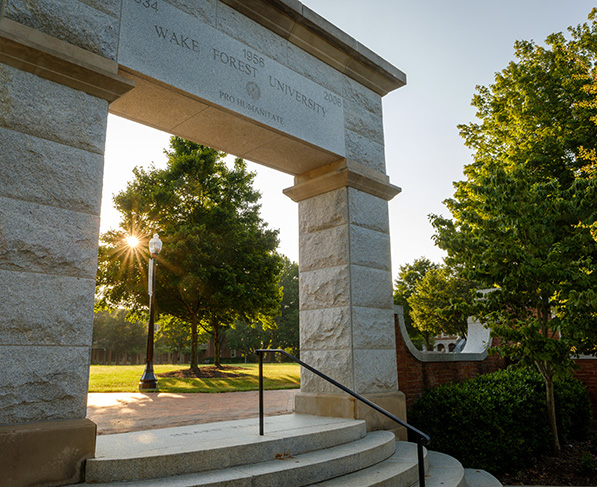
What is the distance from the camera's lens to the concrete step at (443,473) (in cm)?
511

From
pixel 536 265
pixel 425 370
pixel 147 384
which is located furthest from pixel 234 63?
pixel 147 384

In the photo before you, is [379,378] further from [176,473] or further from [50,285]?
[50,285]

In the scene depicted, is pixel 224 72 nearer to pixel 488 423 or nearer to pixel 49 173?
pixel 49 173

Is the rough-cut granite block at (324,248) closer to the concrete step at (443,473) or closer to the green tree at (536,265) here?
the green tree at (536,265)

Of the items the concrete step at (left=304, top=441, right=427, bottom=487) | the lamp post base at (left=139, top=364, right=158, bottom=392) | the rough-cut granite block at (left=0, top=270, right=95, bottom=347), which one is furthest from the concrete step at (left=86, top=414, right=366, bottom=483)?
the lamp post base at (left=139, top=364, right=158, bottom=392)

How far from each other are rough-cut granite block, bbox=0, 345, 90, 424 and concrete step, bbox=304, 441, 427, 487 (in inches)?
90.1

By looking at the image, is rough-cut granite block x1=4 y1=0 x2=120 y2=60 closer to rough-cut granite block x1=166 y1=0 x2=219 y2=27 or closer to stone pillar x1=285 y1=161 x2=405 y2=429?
rough-cut granite block x1=166 y1=0 x2=219 y2=27

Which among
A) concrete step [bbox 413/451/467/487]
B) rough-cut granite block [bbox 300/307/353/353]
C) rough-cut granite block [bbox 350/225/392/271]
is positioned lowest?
concrete step [bbox 413/451/467/487]

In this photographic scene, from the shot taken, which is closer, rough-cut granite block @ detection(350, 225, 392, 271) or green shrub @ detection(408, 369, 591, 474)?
rough-cut granite block @ detection(350, 225, 392, 271)

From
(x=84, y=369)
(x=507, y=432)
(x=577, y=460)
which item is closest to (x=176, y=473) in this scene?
(x=84, y=369)

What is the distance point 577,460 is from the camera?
7598mm

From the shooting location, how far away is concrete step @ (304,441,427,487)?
169 inches

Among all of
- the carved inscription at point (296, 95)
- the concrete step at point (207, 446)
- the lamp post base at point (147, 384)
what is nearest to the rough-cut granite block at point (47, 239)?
the concrete step at point (207, 446)

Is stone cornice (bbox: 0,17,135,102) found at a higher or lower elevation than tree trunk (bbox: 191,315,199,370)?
higher
